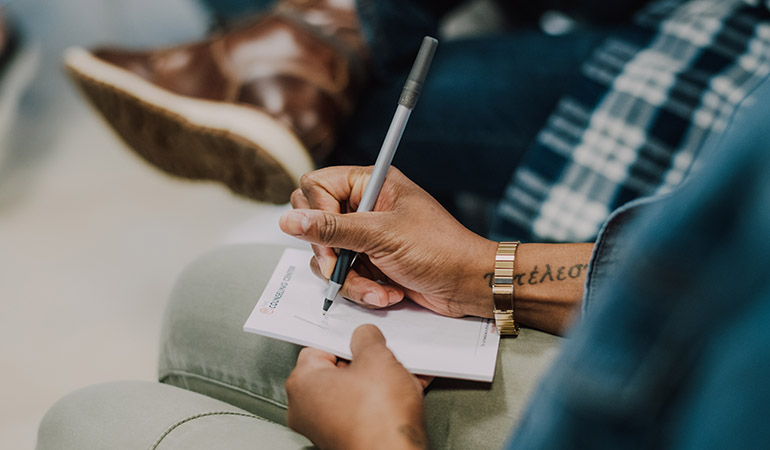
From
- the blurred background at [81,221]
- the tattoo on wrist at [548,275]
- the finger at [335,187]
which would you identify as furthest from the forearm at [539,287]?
the blurred background at [81,221]

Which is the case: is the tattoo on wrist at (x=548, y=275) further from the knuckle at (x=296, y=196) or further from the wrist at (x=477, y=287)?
the knuckle at (x=296, y=196)

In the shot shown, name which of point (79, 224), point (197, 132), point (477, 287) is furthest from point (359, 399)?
point (79, 224)

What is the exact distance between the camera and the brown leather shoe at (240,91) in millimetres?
711

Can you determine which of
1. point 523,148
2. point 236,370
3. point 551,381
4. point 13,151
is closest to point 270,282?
point 236,370

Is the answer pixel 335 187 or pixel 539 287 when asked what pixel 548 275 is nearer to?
pixel 539 287

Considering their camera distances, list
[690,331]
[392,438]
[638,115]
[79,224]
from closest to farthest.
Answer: [690,331] < [392,438] < [638,115] < [79,224]

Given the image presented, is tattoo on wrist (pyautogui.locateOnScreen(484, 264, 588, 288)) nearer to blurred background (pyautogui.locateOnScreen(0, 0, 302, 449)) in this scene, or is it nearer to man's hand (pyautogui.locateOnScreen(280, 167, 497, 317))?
man's hand (pyautogui.locateOnScreen(280, 167, 497, 317))

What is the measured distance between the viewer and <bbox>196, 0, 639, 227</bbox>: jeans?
0.75m

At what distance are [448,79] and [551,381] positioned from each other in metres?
0.63

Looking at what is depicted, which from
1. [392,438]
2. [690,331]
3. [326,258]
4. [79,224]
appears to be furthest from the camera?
[79,224]

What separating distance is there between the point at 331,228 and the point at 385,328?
8 cm

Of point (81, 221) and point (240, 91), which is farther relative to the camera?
point (81, 221)

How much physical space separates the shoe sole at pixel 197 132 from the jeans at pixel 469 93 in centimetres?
9

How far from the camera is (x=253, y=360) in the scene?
47 centimetres
